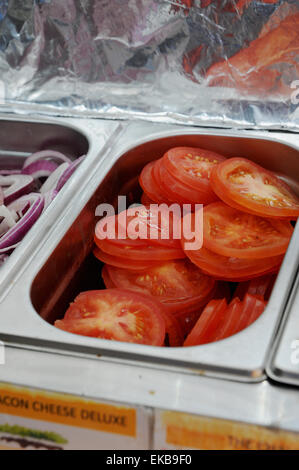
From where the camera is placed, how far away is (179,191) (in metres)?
1.55

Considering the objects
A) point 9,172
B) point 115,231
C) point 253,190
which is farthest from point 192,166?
point 9,172

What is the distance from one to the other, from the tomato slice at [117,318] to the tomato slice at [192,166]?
0.42m

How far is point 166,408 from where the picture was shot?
37.1 inches

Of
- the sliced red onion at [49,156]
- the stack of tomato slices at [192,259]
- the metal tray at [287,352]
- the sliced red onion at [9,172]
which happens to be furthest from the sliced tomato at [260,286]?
the sliced red onion at [9,172]

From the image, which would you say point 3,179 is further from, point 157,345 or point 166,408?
point 166,408

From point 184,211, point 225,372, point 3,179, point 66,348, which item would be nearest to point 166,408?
point 225,372

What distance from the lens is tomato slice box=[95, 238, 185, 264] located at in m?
1.38

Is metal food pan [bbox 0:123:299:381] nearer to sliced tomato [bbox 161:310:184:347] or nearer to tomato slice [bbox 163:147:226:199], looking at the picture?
tomato slice [bbox 163:147:226:199]

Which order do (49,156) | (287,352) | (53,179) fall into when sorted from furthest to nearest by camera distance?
1. (49,156)
2. (53,179)
3. (287,352)

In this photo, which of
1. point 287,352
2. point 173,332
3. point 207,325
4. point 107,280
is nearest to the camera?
point 287,352

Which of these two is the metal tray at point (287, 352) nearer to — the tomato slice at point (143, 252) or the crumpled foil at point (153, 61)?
the tomato slice at point (143, 252)

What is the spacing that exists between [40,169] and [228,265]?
854mm

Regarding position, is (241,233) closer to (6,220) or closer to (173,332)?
(173,332)

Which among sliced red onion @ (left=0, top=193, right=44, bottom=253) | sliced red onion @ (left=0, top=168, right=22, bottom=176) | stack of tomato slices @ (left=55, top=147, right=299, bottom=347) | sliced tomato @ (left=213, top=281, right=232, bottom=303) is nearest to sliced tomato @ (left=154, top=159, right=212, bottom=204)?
stack of tomato slices @ (left=55, top=147, right=299, bottom=347)
